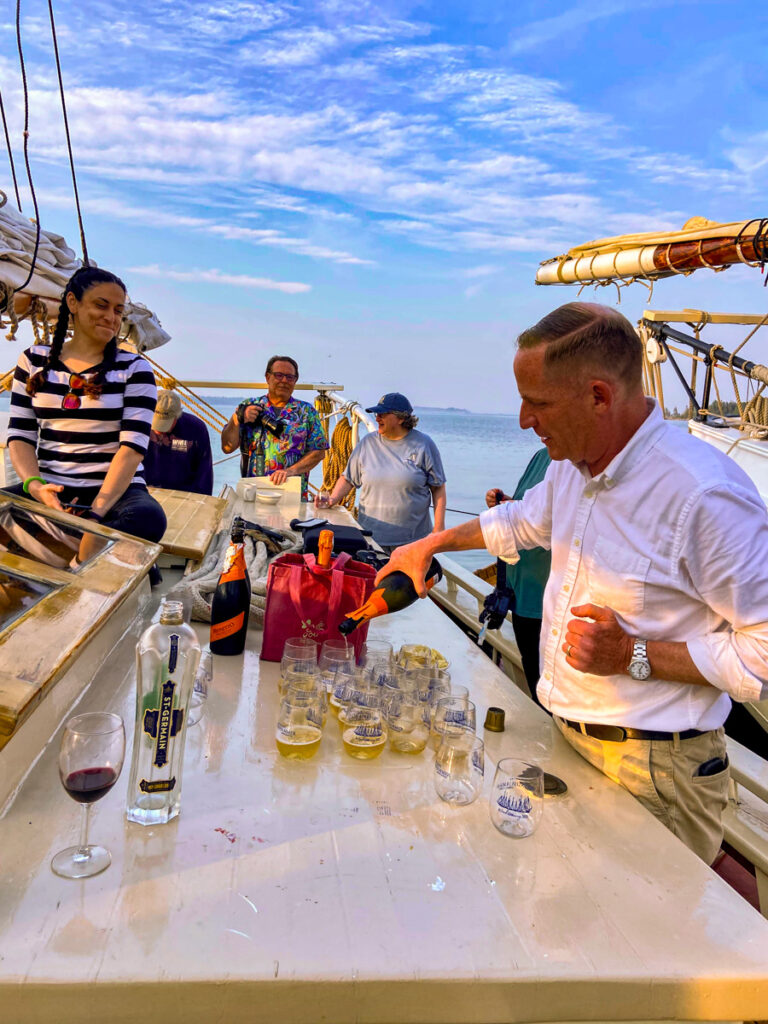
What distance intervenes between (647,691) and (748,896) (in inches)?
54.0

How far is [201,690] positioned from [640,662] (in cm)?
107

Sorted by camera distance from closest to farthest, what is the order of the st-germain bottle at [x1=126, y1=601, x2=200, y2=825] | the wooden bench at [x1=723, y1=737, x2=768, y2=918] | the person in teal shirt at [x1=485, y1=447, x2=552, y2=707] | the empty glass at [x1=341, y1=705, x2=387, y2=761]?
the st-germain bottle at [x1=126, y1=601, x2=200, y2=825], the empty glass at [x1=341, y1=705, x2=387, y2=761], the wooden bench at [x1=723, y1=737, x2=768, y2=918], the person in teal shirt at [x1=485, y1=447, x2=552, y2=707]

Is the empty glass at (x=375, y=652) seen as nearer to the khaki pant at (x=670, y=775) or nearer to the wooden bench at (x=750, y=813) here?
the khaki pant at (x=670, y=775)

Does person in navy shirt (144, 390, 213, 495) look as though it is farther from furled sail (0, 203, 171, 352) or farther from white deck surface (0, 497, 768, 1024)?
white deck surface (0, 497, 768, 1024)

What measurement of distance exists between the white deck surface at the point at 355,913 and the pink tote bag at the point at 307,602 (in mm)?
616

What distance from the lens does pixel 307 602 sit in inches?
82.8

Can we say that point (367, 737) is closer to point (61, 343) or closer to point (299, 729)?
point (299, 729)

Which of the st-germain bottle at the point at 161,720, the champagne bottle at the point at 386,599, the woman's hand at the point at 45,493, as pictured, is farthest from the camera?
the woman's hand at the point at 45,493

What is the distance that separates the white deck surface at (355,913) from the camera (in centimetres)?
92

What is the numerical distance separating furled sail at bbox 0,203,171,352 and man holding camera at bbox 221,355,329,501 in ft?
5.17

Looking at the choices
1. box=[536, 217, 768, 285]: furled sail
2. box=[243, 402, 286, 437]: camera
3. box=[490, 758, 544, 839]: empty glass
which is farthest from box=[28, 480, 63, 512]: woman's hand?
box=[536, 217, 768, 285]: furled sail

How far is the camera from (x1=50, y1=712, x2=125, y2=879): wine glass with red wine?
111 cm

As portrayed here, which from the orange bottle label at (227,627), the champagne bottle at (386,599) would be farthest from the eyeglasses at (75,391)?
the champagne bottle at (386,599)

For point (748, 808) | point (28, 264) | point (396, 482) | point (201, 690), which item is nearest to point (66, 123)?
point (28, 264)
